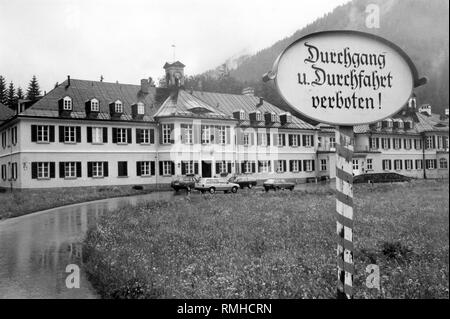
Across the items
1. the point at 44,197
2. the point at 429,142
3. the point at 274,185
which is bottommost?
the point at 44,197

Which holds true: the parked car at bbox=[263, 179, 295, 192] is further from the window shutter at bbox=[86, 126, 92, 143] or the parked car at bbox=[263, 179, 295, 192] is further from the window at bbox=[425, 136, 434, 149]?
the window shutter at bbox=[86, 126, 92, 143]

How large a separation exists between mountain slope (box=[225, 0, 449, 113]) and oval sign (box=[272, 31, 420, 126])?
0.37 metres

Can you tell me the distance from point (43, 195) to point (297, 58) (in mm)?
18928

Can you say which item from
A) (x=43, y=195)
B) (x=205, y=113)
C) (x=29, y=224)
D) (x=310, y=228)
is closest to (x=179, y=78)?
(x=205, y=113)

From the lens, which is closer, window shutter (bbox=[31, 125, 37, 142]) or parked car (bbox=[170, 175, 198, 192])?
window shutter (bbox=[31, 125, 37, 142])

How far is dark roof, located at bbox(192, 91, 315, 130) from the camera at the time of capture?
740 cm

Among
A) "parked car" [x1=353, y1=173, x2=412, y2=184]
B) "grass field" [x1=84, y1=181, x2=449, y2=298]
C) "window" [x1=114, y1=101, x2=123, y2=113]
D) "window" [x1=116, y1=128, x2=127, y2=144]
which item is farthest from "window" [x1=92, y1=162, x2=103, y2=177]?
"parked car" [x1=353, y1=173, x2=412, y2=184]

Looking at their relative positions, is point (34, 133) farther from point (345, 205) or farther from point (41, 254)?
point (345, 205)

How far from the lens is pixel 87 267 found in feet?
22.6

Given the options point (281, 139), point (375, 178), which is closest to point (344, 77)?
point (375, 178)

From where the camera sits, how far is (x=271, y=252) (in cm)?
747

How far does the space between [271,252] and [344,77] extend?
14.0 ft

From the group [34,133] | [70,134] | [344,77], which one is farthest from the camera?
[70,134]

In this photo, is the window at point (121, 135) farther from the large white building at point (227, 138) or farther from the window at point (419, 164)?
the window at point (419, 164)
